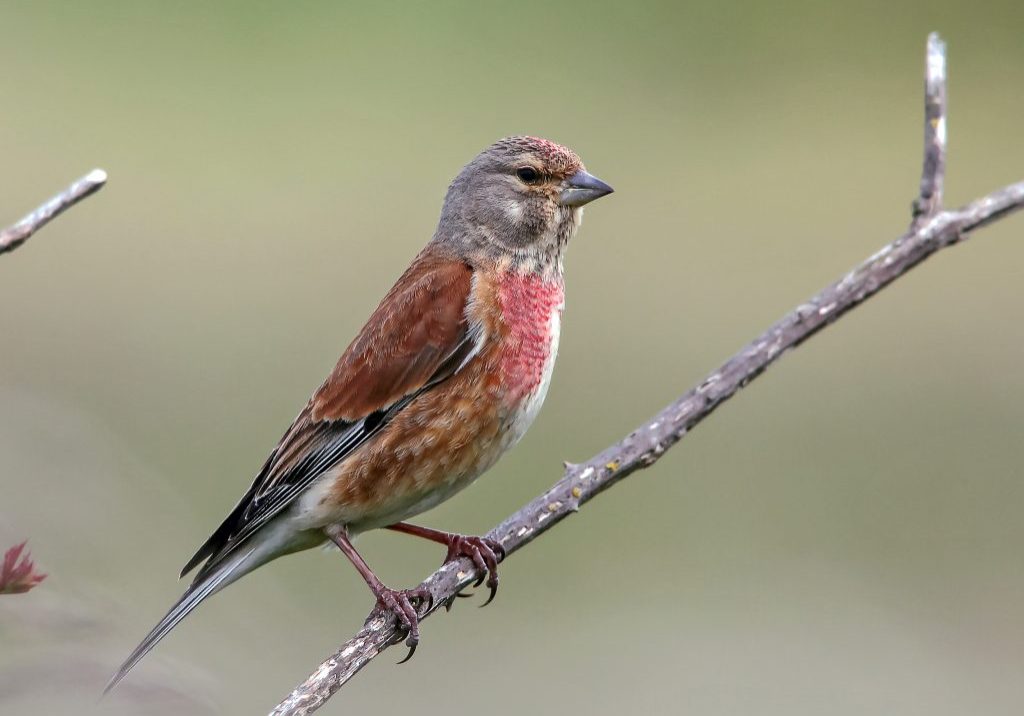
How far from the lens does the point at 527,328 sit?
3.70 metres

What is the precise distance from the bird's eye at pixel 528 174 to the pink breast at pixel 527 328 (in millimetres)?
290

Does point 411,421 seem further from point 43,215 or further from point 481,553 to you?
point 43,215

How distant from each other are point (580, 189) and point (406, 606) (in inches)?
48.3

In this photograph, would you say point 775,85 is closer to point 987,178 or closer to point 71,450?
point 987,178

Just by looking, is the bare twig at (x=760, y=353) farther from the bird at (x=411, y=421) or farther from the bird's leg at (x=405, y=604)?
the bird at (x=411, y=421)

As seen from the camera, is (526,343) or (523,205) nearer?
(526,343)

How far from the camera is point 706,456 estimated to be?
7973 millimetres

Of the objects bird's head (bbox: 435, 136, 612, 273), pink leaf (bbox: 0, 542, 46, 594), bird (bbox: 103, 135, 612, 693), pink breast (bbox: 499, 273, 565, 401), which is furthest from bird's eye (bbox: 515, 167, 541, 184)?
pink leaf (bbox: 0, 542, 46, 594)

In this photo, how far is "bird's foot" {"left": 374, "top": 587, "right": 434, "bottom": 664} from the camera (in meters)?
3.32

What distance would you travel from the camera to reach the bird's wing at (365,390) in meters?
3.59

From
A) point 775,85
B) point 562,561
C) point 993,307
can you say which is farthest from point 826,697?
point 775,85

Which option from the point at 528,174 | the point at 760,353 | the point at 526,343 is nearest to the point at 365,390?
the point at 526,343

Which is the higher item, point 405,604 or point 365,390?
point 365,390

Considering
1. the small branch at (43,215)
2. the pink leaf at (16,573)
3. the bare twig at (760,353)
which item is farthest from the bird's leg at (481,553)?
the pink leaf at (16,573)
